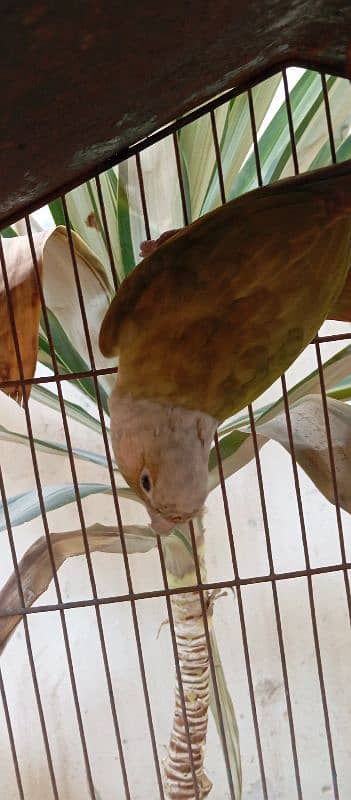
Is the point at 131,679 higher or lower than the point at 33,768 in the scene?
higher

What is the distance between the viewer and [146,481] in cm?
43

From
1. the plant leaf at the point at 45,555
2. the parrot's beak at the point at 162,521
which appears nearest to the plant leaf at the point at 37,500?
the plant leaf at the point at 45,555

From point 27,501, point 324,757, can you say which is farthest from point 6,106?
point 324,757

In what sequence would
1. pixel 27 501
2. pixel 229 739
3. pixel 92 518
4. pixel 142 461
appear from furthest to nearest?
pixel 92 518 < pixel 229 739 < pixel 27 501 < pixel 142 461

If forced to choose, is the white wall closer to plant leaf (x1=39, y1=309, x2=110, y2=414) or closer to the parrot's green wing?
plant leaf (x1=39, y1=309, x2=110, y2=414)

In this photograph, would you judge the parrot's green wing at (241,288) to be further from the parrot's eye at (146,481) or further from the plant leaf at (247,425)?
the plant leaf at (247,425)

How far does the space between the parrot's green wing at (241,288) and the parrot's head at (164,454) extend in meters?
0.01

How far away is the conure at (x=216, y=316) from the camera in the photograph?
425 millimetres

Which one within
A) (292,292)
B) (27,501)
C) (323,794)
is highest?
(27,501)

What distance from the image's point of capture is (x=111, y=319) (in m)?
0.46

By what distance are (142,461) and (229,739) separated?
0.91 m

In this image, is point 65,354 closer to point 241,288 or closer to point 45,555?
point 45,555

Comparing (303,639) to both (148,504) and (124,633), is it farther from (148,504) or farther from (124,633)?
(148,504)

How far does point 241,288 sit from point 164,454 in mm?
89
